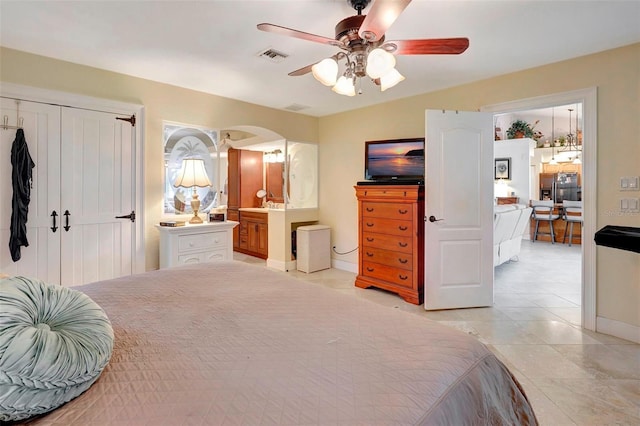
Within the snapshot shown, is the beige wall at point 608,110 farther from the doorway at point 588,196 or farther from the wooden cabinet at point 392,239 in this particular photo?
the wooden cabinet at point 392,239

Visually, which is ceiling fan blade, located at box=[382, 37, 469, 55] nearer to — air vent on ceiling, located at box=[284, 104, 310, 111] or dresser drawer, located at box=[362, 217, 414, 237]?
dresser drawer, located at box=[362, 217, 414, 237]

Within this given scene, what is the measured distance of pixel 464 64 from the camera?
10.2 ft

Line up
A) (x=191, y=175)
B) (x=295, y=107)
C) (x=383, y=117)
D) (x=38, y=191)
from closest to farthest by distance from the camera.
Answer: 1. (x=38, y=191)
2. (x=191, y=175)
3. (x=383, y=117)
4. (x=295, y=107)

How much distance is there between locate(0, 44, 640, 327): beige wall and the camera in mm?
2725

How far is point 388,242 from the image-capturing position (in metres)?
3.88

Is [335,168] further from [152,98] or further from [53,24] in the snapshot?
[53,24]

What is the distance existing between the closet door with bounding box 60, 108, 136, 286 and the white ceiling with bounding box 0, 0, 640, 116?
2.00 ft

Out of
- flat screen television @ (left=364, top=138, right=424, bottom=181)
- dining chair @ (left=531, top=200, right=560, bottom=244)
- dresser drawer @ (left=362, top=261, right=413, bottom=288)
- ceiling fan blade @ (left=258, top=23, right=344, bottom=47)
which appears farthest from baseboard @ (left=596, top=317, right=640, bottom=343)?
dining chair @ (left=531, top=200, right=560, bottom=244)

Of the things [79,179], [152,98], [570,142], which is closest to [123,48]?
[152,98]

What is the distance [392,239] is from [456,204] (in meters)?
0.82

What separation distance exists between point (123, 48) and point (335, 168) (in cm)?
312

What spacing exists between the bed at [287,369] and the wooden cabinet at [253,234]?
172 inches

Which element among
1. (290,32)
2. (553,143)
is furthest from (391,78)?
(553,143)

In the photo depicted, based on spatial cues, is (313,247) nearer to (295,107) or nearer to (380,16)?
(295,107)
